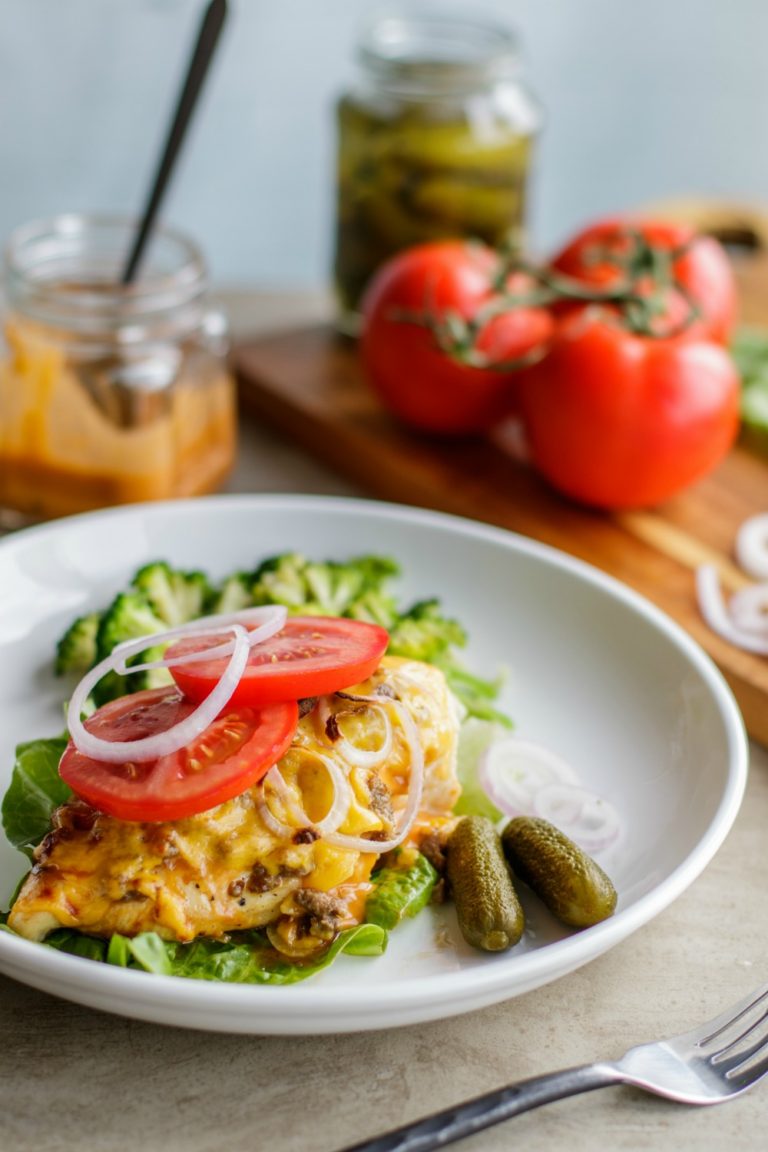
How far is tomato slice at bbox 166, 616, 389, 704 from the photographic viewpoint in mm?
2258

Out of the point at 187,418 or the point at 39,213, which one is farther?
the point at 39,213

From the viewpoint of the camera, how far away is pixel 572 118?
641cm

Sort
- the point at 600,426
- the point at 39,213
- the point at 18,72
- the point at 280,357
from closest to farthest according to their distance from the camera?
1. the point at 600,426
2. the point at 280,357
3. the point at 18,72
4. the point at 39,213

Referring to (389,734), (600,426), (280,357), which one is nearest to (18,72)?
(280,357)

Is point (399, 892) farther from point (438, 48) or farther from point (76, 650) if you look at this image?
point (438, 48)

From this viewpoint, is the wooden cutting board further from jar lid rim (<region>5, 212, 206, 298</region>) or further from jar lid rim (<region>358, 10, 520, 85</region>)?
jar lid rim (<region>358, 10, 520, 85</region>)

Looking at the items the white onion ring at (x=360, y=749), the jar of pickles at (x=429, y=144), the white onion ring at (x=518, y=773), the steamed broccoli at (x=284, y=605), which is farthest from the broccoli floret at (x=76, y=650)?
the jar of pickles at (x=429, y=144)

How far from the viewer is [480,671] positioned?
3.10 metres

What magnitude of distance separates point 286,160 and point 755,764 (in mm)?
3974

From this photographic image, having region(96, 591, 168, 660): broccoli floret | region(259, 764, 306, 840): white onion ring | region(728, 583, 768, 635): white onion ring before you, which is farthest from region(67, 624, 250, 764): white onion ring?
region(728, 583, 768, 635): white onion ring

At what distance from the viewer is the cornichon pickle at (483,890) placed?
7.22ft

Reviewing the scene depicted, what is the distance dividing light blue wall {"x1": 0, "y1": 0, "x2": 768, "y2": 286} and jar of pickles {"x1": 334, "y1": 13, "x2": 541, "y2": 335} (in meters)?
0.52

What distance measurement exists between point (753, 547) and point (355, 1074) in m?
2.06

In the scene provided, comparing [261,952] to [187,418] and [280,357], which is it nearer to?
[187,418]
